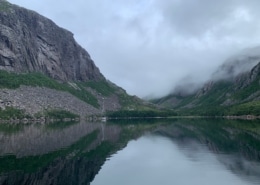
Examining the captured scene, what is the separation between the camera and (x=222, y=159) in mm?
64438

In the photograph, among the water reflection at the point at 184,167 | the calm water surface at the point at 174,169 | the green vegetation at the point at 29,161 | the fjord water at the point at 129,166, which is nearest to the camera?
the calm water surface at the point at 174,169

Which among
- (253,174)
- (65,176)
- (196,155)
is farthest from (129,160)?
(253,174)

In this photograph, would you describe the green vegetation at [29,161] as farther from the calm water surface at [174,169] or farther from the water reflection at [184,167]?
the water reflection at [184,167]

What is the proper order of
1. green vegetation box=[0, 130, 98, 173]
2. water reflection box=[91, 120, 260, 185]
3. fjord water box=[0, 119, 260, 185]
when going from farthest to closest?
green vegetation box=[0, 130, 98, 173], water reflection box=[91, 120, 260, 185], fjord water box=[0, 119, 260, 185]

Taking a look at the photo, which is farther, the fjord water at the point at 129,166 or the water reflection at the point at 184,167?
the water reflection at the point at 184,167

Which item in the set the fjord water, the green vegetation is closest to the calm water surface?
the fjord water

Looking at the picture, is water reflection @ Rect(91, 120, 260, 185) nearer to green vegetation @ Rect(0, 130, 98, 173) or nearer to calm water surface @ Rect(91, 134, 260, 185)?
calm water surface @ Rect(91, 134, 260, 185)

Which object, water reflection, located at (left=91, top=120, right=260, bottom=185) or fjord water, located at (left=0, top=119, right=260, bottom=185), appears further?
water reflection, located at (left=91, top=120, right=260, bottom=185)

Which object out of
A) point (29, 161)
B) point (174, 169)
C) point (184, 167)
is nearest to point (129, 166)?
point (174, 169)

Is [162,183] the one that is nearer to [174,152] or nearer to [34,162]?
[34,162]

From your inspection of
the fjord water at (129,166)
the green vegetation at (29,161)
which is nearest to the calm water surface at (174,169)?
the fjord water at (129,166)

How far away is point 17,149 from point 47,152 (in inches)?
317

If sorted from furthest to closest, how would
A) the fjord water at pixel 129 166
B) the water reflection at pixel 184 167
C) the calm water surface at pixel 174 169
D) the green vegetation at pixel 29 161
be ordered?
1. the green vegetation at pixel 29 161
2. the water reflection at pixel 184 167
3. the fjord water at pixel 129 166
4. the calm water surface at pixel 174 169

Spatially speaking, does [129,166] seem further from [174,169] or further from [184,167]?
[184,167]
